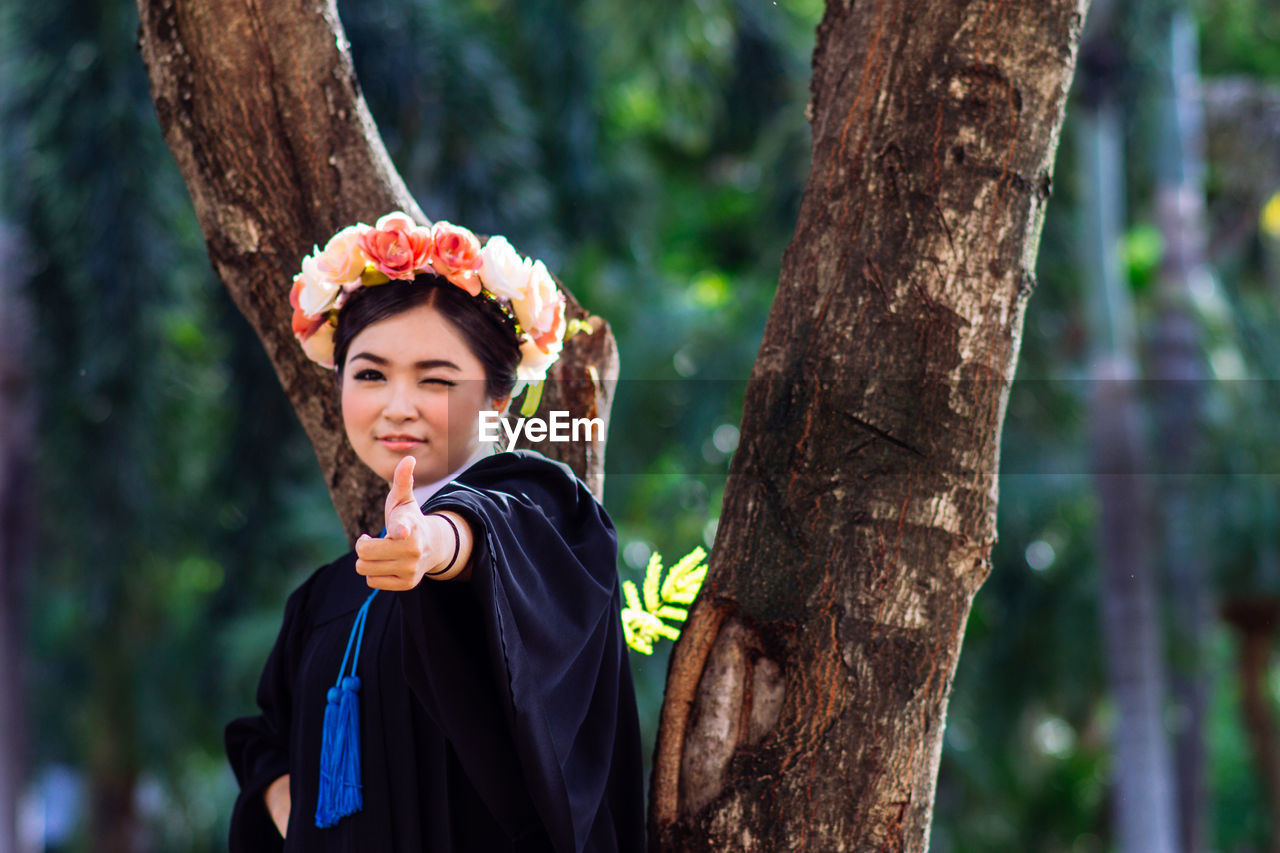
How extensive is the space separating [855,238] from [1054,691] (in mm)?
8764

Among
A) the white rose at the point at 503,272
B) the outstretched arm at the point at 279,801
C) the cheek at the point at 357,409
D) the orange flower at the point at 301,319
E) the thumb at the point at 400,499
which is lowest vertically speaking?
the outstretched arm at the point at 279,801

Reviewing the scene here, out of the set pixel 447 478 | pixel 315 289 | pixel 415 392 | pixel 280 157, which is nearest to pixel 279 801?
pixel 447 478

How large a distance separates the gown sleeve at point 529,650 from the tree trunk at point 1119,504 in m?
6.27

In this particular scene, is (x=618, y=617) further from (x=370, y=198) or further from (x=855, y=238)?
(x=370, y=198)

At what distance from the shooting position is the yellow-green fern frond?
2.13 metres

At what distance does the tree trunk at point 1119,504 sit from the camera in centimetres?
756

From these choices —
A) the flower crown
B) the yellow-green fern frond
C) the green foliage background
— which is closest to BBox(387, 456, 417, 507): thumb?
the flower crown

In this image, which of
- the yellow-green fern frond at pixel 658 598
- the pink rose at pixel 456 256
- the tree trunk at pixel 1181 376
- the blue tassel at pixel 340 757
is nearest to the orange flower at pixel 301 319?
the pink rose at pixel 456 256

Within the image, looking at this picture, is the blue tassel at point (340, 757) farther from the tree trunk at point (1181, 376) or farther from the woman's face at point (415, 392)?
the tree trunk at point (1181, 376)

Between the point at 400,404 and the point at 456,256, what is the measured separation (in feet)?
0.76

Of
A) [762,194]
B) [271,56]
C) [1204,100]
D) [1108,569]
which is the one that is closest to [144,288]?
[762,194]

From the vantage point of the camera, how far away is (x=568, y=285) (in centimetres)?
558

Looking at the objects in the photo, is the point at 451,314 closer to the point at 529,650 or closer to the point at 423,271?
the point at 423,271

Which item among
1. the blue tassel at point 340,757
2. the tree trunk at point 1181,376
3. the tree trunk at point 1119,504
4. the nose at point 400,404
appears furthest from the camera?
the tree trunk at point 1181,376
